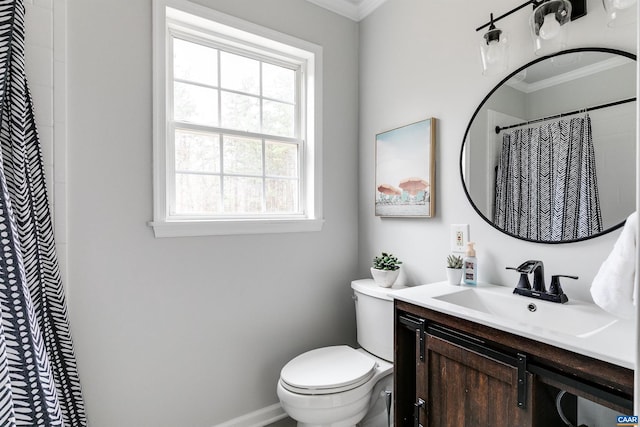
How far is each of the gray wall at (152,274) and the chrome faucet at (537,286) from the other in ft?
3.81

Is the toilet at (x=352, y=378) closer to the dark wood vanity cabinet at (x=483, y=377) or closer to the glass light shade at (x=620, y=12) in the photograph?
the dark wood vanity cabinet at (x=483, y=377)

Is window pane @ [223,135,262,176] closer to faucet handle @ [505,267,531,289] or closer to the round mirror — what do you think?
the round mirror

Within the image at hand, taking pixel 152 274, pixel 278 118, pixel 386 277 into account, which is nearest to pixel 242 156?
pixel 278 118

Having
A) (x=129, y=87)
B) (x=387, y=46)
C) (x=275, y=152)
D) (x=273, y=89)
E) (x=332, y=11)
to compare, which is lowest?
(x=275, y=152)

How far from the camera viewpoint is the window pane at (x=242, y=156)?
1.95 m

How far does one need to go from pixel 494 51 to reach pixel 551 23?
223 millimetres

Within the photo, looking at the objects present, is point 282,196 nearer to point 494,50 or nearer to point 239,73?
point 239,73

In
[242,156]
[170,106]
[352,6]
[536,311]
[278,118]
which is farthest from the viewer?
[352,6]

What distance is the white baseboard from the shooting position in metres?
1.87

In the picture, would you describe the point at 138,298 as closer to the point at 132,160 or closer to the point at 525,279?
the point at 132,160

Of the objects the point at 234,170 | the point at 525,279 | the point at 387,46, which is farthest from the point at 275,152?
the point at 525,279

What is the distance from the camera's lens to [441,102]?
178 centimetres

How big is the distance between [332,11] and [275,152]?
101cm

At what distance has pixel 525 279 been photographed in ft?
4.41
